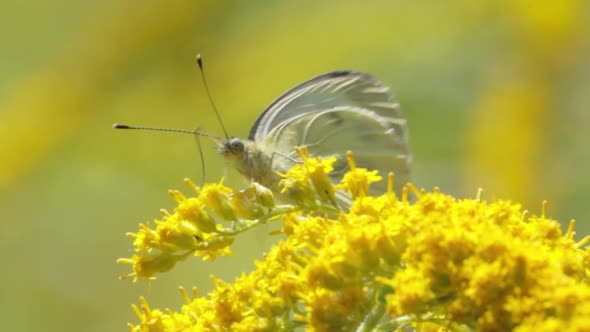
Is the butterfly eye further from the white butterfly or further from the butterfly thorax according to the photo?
the white butterfly

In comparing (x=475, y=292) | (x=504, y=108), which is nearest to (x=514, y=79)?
(x=504, y=108)

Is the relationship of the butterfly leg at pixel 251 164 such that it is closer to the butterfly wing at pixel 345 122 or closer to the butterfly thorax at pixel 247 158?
the butterfly thorax at pixel 247 158

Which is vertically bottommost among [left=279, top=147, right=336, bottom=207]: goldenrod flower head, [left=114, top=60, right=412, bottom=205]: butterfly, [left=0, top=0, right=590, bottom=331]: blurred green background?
[left=0, top=0, right=590, bottom=331]: blurred green background

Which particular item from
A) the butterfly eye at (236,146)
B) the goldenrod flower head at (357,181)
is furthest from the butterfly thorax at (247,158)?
the goldenrod flower head at (357,181)

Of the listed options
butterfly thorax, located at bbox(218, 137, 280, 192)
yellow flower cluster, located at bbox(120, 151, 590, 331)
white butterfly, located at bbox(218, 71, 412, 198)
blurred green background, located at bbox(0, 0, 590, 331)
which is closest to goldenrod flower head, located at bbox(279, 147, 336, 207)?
yellow flower cluster, located at bbox(120, 151, 590, 331)

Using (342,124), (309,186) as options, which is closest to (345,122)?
(342,124)

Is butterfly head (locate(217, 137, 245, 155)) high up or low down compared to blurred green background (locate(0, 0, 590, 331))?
up

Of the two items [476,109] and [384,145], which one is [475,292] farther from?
[476,109]

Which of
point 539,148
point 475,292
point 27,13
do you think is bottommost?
point 539,148
